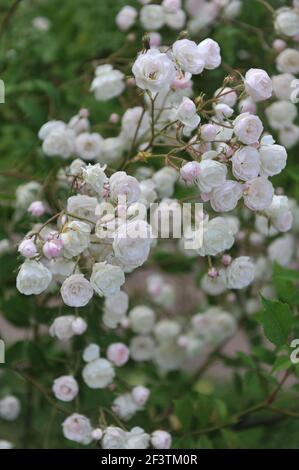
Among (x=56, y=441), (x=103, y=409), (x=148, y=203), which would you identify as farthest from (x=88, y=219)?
(x=56, y=441)

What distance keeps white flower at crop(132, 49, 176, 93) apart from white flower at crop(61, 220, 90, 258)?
217 mm

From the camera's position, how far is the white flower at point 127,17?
1759 mm

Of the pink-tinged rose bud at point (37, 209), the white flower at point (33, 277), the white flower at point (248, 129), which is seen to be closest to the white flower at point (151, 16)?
the pink-tinged rose bud at point (37, 209)

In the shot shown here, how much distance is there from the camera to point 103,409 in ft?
4.70

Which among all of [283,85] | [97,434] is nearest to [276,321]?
[97,434]

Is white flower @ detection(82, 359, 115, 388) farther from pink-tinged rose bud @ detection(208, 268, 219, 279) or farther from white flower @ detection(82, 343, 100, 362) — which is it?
pink-tinged rose bud @ detection(208, 268, 219, 279)

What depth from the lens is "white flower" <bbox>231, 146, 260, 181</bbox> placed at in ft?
3.64

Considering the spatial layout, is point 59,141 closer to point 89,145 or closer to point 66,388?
point 89,145

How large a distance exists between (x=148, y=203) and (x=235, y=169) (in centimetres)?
25

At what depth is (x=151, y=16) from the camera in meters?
1.70

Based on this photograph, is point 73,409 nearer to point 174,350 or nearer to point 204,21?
point 174,350

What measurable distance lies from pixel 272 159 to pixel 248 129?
0.06 m

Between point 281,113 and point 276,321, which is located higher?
point 281,113

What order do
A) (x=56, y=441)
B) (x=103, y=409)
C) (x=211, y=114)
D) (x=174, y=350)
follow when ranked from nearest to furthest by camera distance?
(x=211, y=114), (x=103, y=409), (x=56, y=441), (x=174, y=350)
